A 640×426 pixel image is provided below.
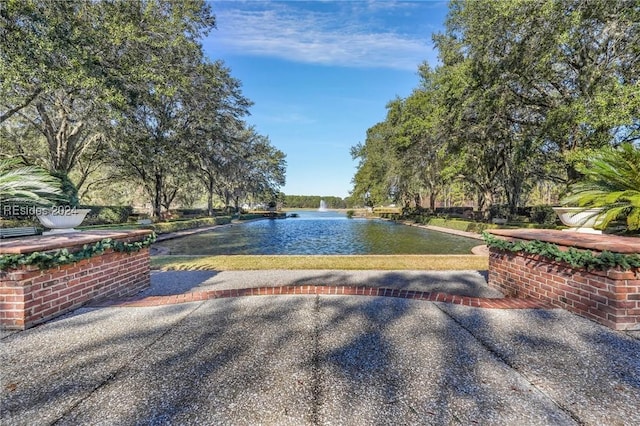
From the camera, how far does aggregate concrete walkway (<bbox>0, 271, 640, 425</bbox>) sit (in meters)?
1.65

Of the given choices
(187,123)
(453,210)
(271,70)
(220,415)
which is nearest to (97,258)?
(220,415)

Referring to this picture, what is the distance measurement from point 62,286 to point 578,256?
5313 mm

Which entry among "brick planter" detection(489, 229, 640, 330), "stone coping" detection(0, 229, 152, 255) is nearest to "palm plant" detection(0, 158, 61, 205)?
"stone coping" detection(0, 229, 152, 255)

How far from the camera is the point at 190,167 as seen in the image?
1844 cm

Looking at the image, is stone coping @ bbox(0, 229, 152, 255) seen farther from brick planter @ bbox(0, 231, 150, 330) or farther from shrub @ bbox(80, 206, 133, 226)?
shrub @ bbox(80, 206, 133, 226)

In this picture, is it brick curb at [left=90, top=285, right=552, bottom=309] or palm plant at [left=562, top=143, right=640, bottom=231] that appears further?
palm plant at [left=562, top=143, right=640, bottom=231]

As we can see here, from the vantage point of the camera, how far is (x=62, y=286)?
10.1ft

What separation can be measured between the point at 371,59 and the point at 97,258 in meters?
11.8

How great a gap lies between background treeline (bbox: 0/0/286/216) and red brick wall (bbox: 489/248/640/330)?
7.00 meters

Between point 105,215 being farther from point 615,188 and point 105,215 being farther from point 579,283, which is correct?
point 615,188

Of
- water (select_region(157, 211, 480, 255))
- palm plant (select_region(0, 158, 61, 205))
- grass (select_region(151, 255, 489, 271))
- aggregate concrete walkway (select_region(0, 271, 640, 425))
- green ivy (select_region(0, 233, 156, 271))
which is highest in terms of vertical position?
palm plant (select_region(0, 158, 61, 205))

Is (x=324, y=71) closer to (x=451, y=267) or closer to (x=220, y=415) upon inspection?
(x=451, y=267)

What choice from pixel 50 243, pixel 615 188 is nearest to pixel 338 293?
pixel 50 243

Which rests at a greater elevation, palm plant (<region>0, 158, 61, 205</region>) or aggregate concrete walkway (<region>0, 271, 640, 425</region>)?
palm plant (<region>0, 158, 61, 205</region>)
